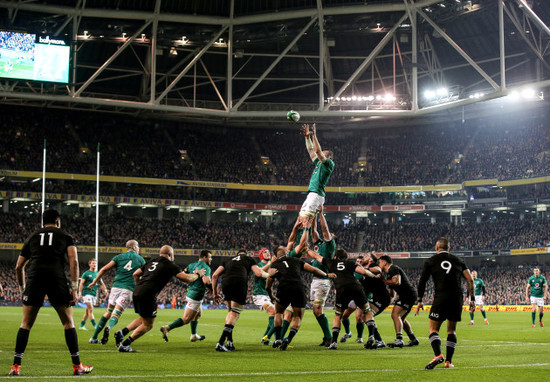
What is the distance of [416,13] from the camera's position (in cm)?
4281

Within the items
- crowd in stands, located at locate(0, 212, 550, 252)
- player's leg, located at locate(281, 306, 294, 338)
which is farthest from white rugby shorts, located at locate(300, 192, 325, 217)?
crowd in stands, located at locate(0, 212, 550, 252)

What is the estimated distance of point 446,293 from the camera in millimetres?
12055

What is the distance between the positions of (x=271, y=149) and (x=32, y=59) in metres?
33.4

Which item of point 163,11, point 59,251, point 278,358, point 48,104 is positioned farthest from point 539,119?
point 59,251

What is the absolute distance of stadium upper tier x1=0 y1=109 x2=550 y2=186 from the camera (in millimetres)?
61625

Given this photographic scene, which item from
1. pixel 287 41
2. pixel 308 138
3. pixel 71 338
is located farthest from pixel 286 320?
pixel 287 41

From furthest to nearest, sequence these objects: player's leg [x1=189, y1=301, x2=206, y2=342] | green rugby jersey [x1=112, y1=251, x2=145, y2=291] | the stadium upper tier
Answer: the stadium upper tier < player's leg [x1=189, y1=301, x2=206, y2=342] < green rugby jersey [x1=112, y1=251, x2=145, y2=291]

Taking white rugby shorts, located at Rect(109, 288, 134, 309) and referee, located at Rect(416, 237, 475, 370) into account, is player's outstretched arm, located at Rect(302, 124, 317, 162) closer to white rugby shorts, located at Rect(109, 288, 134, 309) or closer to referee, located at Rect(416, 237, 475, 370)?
referee, located at Rect(416, 237, 475, 370)

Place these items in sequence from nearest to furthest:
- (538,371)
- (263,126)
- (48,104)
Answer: (538,371)
(48,104)
(263,126)

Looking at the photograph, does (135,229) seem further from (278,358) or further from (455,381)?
(455,381)

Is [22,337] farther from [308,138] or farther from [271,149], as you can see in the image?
[271,149]

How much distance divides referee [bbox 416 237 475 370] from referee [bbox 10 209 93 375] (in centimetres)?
587

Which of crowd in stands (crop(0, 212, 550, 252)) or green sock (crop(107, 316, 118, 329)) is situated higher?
crowd in stands (crop(0, 212, 550, 252))

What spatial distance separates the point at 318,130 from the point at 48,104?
2828cm
